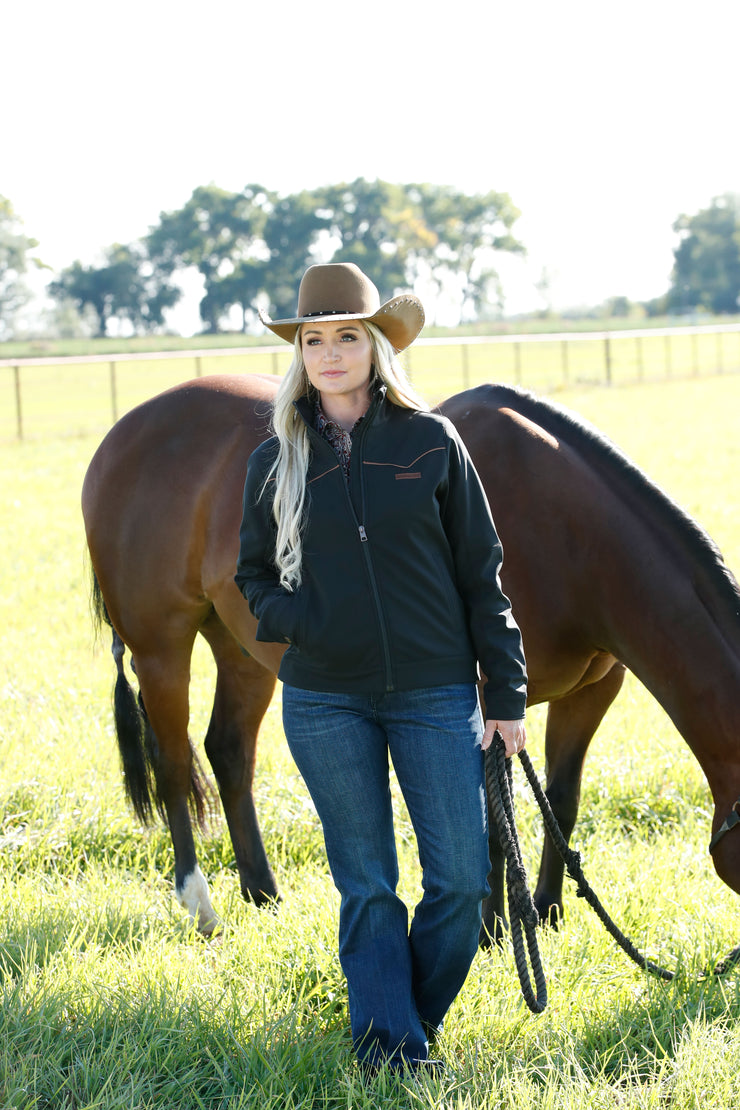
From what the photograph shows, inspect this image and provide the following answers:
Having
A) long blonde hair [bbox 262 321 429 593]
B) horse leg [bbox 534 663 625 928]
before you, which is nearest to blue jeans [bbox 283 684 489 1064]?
long blonde hair [bbox 262 321 429 593]

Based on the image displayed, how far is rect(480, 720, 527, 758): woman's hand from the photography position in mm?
2443

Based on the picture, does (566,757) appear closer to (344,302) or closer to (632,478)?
(632,478)

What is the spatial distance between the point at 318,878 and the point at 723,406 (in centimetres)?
2094

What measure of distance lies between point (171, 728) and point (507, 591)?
1578 mm

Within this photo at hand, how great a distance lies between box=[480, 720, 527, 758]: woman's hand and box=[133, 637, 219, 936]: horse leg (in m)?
1.81

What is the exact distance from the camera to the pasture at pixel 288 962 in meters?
2.45

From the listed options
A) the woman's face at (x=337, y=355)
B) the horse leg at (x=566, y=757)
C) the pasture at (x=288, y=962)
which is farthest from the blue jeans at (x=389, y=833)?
the horse leg at (x=566, y=757)

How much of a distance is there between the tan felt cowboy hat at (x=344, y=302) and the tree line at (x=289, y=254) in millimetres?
64729

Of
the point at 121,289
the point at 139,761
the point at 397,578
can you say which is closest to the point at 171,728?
the point at 139,761

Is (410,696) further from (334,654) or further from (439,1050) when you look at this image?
(439,1050)

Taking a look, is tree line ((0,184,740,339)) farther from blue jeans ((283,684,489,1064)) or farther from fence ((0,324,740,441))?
blue jeans ((283,684,489,1064))

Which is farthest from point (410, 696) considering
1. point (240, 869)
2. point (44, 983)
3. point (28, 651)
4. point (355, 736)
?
point (28, 651)

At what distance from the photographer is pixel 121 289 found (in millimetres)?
75375

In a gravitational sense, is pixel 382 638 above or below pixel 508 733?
above
